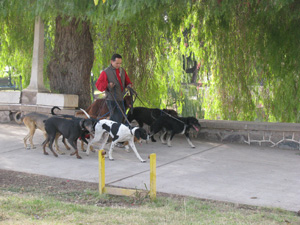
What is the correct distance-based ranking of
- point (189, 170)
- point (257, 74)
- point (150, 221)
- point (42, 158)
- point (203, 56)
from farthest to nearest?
point (203, 56) < point (257, 74) < point (42, 158) < point (189, 170) < point (150, 221)

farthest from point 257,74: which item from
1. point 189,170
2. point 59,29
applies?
point 59,29

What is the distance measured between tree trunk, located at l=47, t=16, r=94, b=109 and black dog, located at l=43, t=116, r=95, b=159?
11.7ft

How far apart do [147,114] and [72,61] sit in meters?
3.01

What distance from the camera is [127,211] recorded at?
5559 millimetres

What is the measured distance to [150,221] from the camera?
5.14 m

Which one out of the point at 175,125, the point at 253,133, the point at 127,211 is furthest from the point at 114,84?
the point at 127,211

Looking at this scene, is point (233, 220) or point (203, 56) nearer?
point (233, 220)

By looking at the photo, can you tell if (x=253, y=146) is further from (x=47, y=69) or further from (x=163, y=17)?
(x=47, y=69)

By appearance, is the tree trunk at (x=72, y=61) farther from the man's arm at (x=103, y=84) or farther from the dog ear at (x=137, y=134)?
the dog ear at (x=137, y=134)

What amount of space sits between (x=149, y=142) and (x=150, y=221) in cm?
595

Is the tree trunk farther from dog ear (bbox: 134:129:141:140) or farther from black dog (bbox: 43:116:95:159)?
dog ear (bbox: 134:129:141:140)

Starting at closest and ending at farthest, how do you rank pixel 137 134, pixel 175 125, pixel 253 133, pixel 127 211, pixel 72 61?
pixel 127 211 < pixel 137 134 < pixel 175 125 < pixel 253 133 < pixel 72 61

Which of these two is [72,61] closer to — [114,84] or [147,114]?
[147,114]

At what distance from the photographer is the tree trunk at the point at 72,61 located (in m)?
12.4
